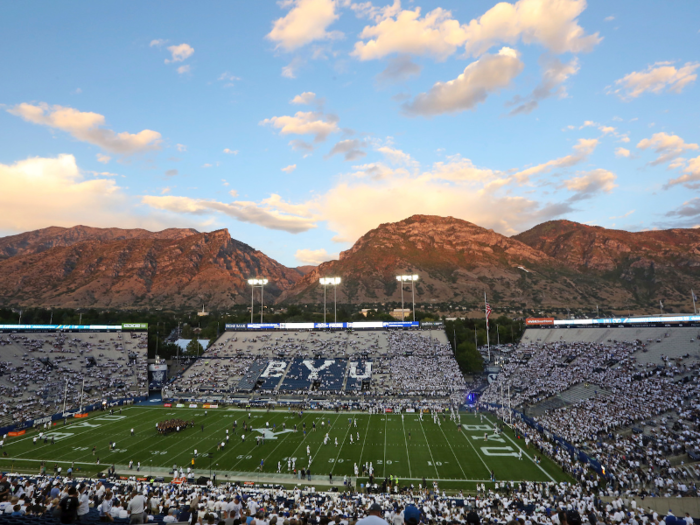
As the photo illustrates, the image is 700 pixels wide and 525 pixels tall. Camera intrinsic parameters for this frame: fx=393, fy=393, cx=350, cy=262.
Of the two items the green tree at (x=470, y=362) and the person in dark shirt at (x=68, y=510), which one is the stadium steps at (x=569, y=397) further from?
the person in dark shirt at (x=68, y=510)

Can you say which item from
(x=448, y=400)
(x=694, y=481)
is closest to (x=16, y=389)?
(x=448, y=400)

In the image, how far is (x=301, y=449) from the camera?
33969 millimetres

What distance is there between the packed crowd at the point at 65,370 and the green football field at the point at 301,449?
651cm

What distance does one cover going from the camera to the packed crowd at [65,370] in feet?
151

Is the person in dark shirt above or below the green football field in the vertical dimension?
above

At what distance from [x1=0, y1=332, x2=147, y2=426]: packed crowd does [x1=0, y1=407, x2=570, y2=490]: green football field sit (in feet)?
21.4

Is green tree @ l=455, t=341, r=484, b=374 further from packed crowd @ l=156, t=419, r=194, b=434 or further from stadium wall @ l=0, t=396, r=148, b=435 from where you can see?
stadium wall @ l=0, t=396, r=148, b=435

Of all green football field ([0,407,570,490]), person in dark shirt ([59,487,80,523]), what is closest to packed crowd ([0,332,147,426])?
green football field ([0,407,570,490])

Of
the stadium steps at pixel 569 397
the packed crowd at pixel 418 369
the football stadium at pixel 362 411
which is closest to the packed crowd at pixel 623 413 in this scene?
the football stadium at pixel 362 411

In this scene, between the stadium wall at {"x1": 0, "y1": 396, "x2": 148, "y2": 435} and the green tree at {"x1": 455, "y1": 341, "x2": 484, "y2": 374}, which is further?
the green tree at {"x1": 455, "y1": 341, "x2": 484, "y2": 374}

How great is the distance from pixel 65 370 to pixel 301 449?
42352mm

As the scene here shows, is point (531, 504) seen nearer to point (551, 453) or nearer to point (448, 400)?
point (551, 453)

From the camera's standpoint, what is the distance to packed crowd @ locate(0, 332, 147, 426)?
151 ft

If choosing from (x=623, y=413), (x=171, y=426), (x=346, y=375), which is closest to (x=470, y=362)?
(x=346, y=375)
